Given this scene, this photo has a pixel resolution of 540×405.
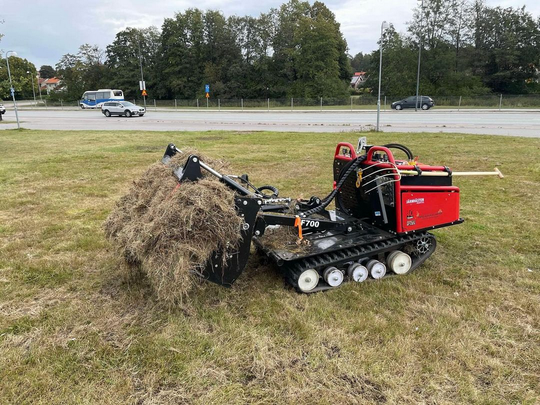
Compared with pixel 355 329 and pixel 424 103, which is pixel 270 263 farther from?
pixel 424 103

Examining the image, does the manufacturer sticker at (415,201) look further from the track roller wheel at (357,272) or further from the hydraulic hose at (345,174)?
the track roller wheel at (357,272)

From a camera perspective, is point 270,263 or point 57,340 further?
point 270,263

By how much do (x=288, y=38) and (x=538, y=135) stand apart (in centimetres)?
5343

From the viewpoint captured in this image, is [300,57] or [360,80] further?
[360,80]

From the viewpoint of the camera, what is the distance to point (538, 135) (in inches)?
648

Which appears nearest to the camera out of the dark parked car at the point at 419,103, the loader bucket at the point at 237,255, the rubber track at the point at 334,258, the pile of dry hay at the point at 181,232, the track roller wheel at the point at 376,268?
the pile of dry hay at the point at 181,232

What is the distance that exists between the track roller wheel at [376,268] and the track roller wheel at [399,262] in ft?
0.52

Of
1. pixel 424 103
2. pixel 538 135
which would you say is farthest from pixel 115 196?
pixel 424 103

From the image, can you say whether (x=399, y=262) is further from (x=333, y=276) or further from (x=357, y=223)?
(x=333, y=276)

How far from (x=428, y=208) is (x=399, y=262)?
678 mm

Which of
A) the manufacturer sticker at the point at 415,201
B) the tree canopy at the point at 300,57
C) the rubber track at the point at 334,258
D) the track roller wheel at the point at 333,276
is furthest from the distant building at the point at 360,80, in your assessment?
the track roller wheel at the point at 333,276

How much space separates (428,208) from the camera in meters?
4.46

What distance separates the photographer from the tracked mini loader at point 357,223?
3969mm

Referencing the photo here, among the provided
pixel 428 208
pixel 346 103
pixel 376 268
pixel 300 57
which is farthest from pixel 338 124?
pixel 300 57
